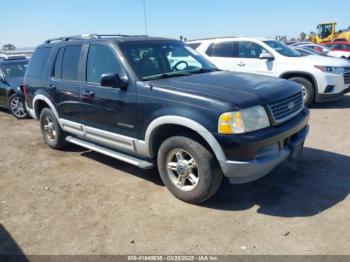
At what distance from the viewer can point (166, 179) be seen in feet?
13.7

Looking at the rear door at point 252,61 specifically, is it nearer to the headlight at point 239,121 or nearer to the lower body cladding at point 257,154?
the lower body cladding at point 257,154

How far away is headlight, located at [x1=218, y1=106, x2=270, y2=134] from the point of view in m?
3.46

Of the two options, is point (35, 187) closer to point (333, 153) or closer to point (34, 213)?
point (34, 213)

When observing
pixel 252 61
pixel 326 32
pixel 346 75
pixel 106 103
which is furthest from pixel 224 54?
pixel 326 32

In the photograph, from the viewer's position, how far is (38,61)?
6211 mm

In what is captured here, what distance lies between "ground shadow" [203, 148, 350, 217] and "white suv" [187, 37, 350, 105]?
4014mm

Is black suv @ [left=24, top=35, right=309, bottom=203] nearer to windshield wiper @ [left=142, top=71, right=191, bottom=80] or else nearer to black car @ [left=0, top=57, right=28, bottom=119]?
windshield wiper @ [left=142, top=71, right=191, bottom=80]

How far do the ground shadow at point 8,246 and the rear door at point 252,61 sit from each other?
7.39 metres

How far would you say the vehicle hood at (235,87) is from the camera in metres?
3.63

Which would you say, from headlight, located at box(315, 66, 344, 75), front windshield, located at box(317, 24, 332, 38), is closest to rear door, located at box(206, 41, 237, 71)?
headlight, located at box(315, 66, 344, 75)

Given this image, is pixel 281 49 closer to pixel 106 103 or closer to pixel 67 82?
pixel 67 82

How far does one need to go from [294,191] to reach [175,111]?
5.79ft

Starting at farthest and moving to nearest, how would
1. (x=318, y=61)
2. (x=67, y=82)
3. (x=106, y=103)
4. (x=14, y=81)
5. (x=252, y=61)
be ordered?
(x=14, y=81), (x=252, y=61), (x=318, y=61), (x=67, y=82), (x=106, y=103)

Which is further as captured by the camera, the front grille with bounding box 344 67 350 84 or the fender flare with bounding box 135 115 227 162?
the front grille with bounding box 344 67 350 84
